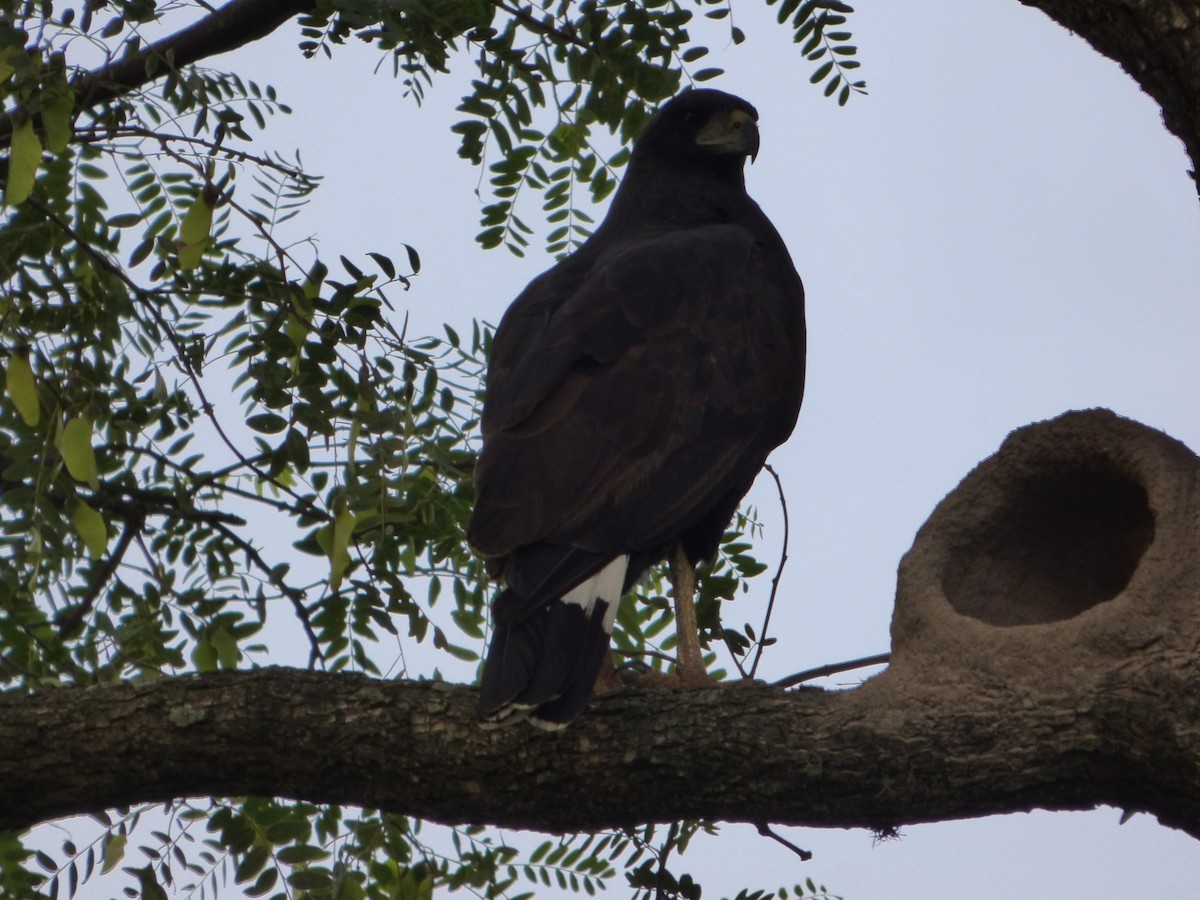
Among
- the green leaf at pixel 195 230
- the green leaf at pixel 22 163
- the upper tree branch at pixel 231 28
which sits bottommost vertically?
the green leaf at pixel 195 230

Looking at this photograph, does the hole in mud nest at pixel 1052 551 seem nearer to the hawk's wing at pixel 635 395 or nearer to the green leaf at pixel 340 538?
the hawk's wing at pixel 635 395

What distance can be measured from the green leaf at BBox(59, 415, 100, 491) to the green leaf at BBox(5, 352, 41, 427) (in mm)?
97

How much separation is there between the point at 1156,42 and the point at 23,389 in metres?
2.59

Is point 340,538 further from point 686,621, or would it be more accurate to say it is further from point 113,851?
point 686,621

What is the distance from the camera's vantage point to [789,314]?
4.84m

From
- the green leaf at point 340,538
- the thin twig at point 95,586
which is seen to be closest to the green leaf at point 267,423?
the green leaf at point 340,538

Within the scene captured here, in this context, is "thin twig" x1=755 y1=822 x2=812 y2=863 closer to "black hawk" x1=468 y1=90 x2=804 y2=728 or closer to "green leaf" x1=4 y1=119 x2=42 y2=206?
"black hawk" x1=468 y1=90 x2=804 y2=728

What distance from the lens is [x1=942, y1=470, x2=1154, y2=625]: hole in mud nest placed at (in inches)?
169

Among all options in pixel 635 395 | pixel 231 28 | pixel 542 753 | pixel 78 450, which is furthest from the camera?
pixel 231 28

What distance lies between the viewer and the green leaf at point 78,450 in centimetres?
338

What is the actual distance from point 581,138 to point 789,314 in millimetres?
966

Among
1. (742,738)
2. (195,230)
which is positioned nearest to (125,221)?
(195,230)

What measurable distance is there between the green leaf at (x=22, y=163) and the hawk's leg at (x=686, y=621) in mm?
2083

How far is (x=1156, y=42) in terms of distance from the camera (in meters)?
3.23
